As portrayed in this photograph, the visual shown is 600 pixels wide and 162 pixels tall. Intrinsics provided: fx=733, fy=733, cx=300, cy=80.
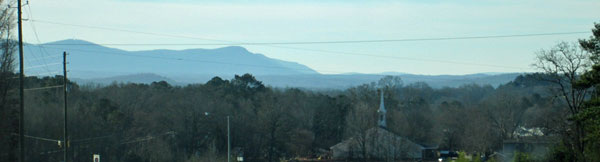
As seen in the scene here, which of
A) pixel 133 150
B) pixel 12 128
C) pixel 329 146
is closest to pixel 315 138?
pixel 329 146

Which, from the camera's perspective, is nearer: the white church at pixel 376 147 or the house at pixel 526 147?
the house at pixel 526 147

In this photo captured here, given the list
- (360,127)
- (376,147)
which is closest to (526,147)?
(376,147)

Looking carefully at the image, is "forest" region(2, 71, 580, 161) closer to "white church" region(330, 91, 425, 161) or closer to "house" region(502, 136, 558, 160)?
"house" region(502, 136, 558, 160)

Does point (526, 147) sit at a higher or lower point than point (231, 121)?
lower

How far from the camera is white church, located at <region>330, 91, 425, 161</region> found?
252 ft

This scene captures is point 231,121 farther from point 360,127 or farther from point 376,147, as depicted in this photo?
point 376,147

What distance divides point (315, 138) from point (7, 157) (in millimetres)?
56421

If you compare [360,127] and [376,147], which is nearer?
[376,147]

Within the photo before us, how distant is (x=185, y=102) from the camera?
230ft

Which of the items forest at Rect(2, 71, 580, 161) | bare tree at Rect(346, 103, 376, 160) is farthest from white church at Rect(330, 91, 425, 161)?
forest at Rect(2, 71, 580, 161)

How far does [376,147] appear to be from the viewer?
77.2 meters

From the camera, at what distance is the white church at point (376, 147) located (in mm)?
76875

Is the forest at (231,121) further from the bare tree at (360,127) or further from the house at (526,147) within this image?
the house at (526,147)

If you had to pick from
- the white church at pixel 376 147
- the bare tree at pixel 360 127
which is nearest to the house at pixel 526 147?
the white church at pixel 376 147
